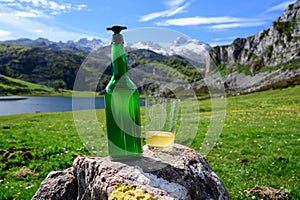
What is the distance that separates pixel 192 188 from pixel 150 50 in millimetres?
2148

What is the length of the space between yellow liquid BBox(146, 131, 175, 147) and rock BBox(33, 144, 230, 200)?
0.60 feet

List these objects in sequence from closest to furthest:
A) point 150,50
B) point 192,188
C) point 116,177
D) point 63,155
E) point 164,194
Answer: point 164,194 < point 116,177 < point 192,188 < point 150,50 < point 63,155

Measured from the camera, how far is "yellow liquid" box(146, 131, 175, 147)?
176 inches

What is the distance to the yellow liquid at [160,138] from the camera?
446cm

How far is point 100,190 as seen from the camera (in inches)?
155

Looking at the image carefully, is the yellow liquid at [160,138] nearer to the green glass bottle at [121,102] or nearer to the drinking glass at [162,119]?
the drinking glass at [162,119]

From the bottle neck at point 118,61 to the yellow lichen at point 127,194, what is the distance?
1.49 m

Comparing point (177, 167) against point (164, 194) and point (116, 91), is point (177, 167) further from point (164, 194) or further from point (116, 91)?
point (116, 91)

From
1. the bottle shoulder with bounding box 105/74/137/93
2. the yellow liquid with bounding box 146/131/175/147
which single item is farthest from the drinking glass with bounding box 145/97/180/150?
the bottle shoulder with bounding box 105/74/137/93

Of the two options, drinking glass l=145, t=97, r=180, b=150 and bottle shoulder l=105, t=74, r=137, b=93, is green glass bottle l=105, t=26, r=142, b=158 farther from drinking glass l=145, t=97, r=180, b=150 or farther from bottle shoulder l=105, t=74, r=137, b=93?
→ drinking glass l=145, t=97, r=180, b=150

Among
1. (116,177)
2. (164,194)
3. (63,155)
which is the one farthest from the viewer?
(63,155)

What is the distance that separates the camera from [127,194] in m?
3.55

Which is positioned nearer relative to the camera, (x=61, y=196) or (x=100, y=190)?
(x=100, y=190)

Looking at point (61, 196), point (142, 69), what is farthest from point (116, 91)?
point (61, 196)
